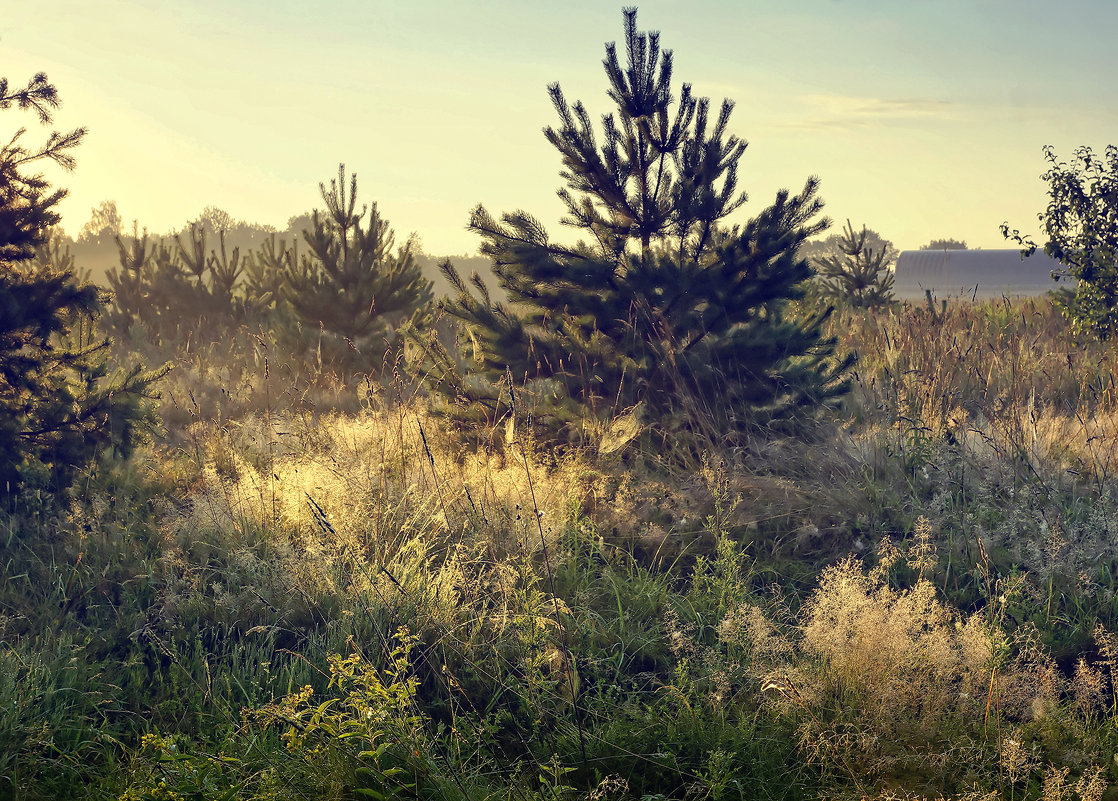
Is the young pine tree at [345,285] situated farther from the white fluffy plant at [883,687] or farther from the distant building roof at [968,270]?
the distant building roof at [968,270]

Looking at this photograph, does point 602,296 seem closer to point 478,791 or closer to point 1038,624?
point 1038,624

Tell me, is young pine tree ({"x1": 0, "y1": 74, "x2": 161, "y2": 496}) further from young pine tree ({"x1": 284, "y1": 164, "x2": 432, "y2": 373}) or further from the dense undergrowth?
young pine tree ({"x1": 284, "y1": 164, "x2": 432, "y2": 373})

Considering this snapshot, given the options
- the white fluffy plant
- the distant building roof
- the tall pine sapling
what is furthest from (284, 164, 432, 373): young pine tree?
the distant building roof

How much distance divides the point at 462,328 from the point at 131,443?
249 cm

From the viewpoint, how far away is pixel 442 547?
468 cm

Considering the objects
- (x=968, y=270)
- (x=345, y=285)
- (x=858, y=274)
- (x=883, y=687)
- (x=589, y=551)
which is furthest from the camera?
(x=968, y=270)

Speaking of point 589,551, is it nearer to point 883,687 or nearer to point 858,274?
point 883,687

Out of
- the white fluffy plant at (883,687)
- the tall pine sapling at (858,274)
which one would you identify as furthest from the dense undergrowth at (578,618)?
the tall pine sapling at (858,274)

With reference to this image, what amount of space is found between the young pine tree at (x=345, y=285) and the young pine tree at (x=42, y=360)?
5588mm

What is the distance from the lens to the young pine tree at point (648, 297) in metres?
6.12

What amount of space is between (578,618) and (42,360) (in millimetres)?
4023

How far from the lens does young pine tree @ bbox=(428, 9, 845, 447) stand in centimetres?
612

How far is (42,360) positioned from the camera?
5531 mm

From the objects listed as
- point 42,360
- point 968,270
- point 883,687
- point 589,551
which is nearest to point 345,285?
point 42,360
